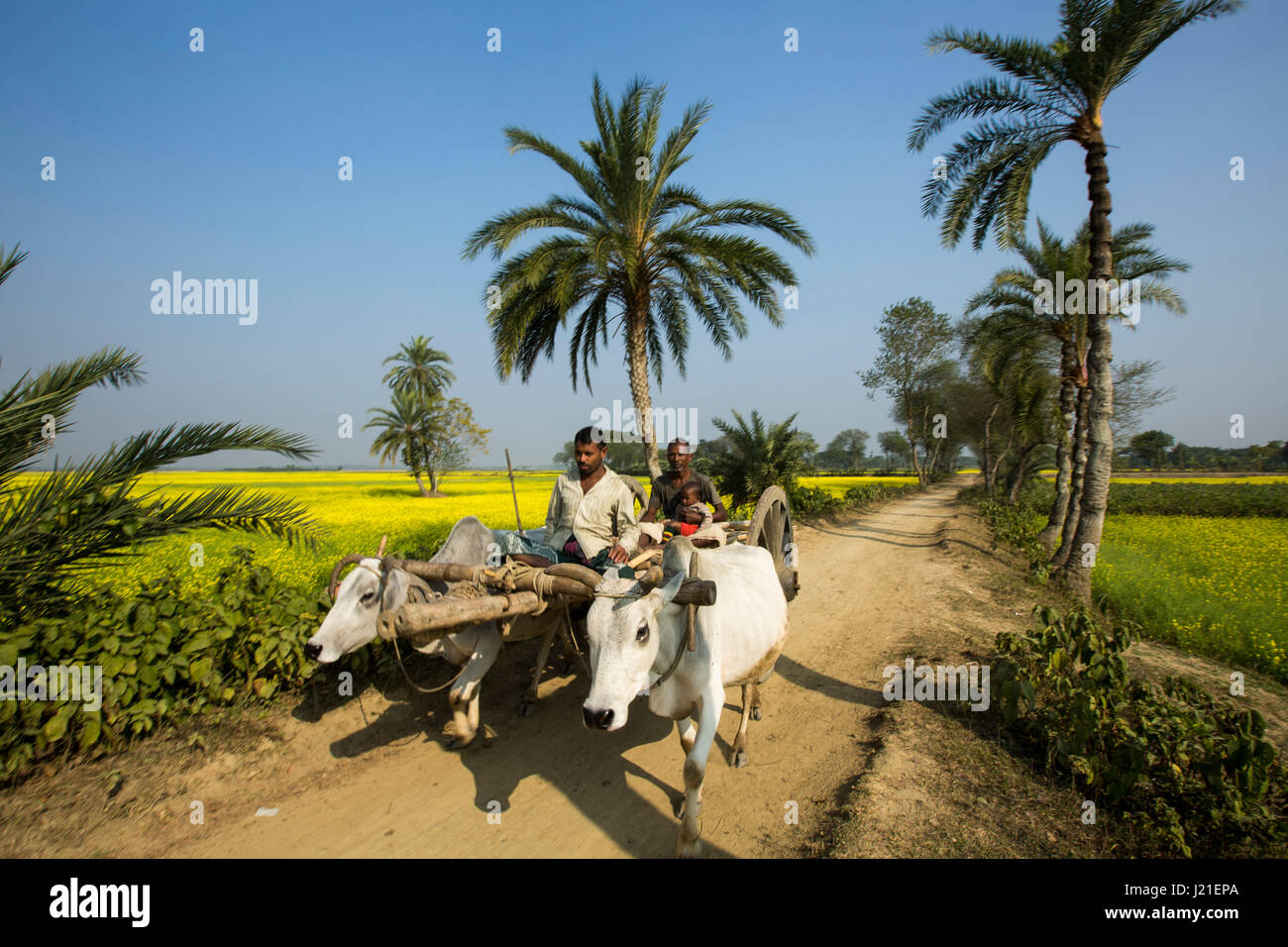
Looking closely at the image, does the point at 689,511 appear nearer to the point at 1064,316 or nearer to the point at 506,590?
the point at 506,590

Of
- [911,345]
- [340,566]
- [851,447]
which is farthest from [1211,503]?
[851,447]

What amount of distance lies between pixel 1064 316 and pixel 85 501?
17.1m

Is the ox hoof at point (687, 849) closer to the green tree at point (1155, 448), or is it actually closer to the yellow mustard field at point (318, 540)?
the yellow mustard field at point (318, 540)

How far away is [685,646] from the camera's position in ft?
10.0

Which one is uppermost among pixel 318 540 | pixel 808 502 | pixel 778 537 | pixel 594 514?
pixel 594 514

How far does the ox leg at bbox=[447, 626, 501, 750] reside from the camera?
3.95 metres

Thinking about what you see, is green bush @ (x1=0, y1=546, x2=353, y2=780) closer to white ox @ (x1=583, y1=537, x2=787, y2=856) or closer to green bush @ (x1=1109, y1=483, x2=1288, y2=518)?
white ox @ (x1=583, y1=537, x2=787, y2=856)

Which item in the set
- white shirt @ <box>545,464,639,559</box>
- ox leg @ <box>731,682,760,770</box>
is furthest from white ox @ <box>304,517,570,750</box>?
ox leg @ <box>731,682,760,770</box>

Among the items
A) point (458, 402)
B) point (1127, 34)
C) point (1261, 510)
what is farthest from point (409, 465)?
point (1261, 510)

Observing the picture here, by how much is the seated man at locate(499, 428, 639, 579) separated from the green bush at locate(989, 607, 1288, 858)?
10.5 feet

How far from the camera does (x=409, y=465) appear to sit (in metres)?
32.3

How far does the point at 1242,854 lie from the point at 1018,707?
4.42ft

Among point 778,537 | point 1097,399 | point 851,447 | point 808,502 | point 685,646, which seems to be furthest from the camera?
point 851,447

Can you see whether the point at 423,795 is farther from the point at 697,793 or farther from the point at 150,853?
the point at 697,793
